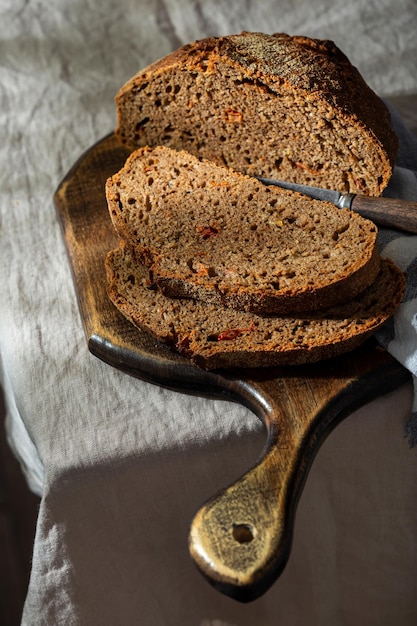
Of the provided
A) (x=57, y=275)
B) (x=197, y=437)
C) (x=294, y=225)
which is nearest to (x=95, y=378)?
(x=197, y=437)

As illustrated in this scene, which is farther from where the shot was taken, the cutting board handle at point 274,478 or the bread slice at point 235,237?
the bread slice at point 235,237

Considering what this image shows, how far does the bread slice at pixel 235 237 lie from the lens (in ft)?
5.16

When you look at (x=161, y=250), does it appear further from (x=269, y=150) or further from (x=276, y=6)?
(x=276, y=6)

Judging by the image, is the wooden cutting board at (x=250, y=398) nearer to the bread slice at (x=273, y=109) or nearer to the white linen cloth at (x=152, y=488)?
the white linen cloth at (x=152, y=488)

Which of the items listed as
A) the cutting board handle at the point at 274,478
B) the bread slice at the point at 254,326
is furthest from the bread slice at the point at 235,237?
the cutting board handle at the point at 274,478

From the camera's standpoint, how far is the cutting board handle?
1217mm

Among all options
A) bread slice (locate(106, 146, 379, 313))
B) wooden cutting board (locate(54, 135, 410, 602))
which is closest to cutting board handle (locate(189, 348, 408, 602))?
wooden cutting board (locate(54, 135, 410, 602))

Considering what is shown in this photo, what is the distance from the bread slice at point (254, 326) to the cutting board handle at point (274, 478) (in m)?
0.05

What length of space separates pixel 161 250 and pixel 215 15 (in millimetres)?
1555

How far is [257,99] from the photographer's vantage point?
189 centimetres

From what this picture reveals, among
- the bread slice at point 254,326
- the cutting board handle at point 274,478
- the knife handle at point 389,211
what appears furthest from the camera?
the knife handle at point 389,211

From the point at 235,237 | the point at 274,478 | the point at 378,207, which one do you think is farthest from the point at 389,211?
the point at 274,478

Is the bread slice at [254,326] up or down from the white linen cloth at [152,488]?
up

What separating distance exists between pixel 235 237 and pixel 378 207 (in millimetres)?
317
